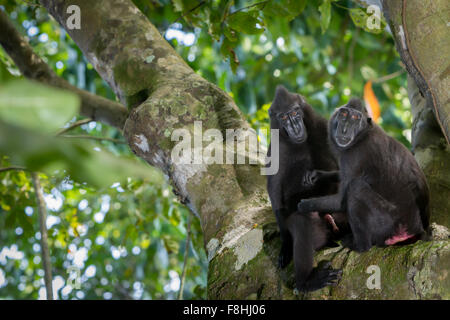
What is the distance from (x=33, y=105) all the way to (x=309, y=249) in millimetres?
2029

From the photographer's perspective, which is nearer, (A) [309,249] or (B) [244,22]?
(A) [309,249]

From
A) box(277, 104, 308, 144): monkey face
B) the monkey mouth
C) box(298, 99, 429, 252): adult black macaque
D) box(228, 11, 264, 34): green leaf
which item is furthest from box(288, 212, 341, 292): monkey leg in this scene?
box(228, 11, 264, 34): green leaf

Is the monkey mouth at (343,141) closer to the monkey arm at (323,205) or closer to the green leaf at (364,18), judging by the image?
the monkey arm at (323,205)

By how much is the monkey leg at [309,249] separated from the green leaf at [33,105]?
5.57ft

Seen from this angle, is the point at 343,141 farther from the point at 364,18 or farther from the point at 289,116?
the point at 364,18

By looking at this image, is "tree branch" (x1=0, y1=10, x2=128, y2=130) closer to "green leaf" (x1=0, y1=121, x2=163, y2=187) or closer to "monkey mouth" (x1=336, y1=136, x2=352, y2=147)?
"monkey mouth" (x1=336, y1=136, x2=352, y2=147)

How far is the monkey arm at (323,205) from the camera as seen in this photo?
117 inches

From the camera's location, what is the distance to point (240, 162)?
327cm

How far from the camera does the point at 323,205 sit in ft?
9.78

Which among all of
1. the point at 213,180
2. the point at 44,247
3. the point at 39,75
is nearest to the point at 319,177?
the point at 213,180

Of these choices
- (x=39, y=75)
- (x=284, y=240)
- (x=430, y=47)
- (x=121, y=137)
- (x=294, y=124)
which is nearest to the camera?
(x=430, y=47)

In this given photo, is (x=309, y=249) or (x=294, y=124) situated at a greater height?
(x=294, y=124)
